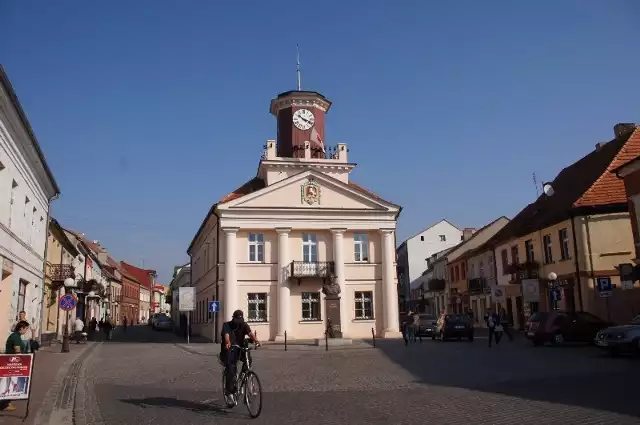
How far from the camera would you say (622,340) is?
18.2 metres

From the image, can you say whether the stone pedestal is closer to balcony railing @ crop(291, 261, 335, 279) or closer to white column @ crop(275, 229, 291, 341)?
balcony railing @ crop(291, 261, 335, 279)

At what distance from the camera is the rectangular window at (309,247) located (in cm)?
3701

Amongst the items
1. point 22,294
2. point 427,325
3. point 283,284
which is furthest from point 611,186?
point 22,294

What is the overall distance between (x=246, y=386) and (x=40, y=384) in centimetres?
729

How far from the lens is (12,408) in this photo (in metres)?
10.1

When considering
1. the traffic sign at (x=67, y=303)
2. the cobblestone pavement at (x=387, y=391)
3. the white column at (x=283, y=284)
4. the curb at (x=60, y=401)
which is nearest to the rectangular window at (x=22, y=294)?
the traffic sign at (x=67, y=303)

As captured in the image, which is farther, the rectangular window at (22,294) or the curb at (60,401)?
the rectangular window at (22,294)

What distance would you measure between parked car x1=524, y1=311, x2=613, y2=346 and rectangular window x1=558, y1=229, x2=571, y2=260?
6801mm

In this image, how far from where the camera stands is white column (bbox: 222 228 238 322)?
34.8 meters

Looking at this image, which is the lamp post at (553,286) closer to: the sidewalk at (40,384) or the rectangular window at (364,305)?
the rectangular window at (364,305)

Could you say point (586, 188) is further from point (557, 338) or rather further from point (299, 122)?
point (299, 122)

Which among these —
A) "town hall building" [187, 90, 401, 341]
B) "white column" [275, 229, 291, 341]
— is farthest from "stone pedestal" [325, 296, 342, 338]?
"white column" [275, 229, 291, 341]

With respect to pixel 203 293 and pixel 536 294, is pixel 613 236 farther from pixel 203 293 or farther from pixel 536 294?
pixel 203 293

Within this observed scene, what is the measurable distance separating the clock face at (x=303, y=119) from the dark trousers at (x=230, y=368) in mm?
31927
